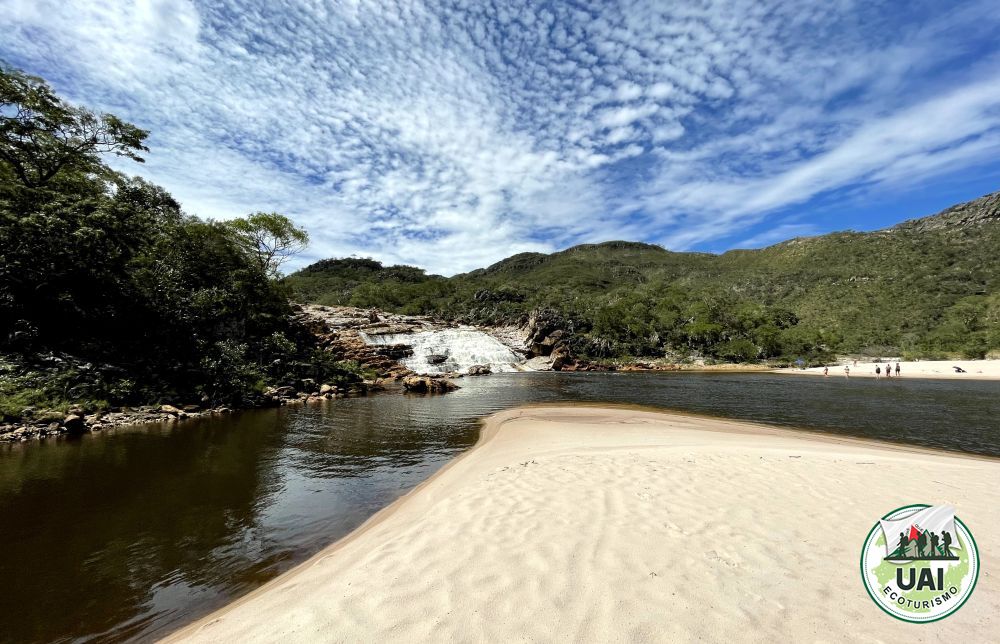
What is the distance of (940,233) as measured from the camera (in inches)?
3214

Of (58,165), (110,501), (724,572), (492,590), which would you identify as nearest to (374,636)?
(492,590)

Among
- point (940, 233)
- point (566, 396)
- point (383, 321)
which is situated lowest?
point (566, 396)

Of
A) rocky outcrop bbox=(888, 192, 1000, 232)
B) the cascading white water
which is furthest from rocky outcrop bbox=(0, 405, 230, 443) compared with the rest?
rocky outcrop bbox=(888, 192, 1000, 232)

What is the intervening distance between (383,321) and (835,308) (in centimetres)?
7971

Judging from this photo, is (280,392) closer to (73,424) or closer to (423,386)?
(423,386)

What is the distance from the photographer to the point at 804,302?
7925cm

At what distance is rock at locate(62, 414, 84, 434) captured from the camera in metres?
13.1

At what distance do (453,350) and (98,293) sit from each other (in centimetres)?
3443

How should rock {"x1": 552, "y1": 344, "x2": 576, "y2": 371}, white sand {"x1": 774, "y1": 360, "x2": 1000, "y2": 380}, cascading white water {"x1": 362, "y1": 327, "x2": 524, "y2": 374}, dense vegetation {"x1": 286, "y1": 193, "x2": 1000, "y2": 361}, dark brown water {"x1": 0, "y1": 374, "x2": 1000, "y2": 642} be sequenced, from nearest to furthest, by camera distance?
dark brown water {"x1": 0, "y1": 374, "x2": 1000, "y2": 642}
white sand {"x1": 774, "y1": 360, "x2": 1000, "y2": 380}
cascading white water {"x1": 362, "y1": 327, "x2": 524, "y2": 374}
rock {"x1": 552, "y1": 344, "x2": 576, "y2": 371}
dense vegetation {"x1": 286, "y1": 193, "x2": 1000, "y2": 361}

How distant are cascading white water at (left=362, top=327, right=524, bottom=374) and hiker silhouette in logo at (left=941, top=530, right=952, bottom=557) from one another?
42.1 metres

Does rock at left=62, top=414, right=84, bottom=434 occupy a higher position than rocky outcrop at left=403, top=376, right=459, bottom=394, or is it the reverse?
rock at left=62, top=414, right=84, bottom=434

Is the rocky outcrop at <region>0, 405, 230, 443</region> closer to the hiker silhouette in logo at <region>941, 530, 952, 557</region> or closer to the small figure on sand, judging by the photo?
the small figure on sand

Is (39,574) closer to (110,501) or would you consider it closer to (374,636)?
(110,501)

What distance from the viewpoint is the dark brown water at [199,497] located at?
4977 millimetres
